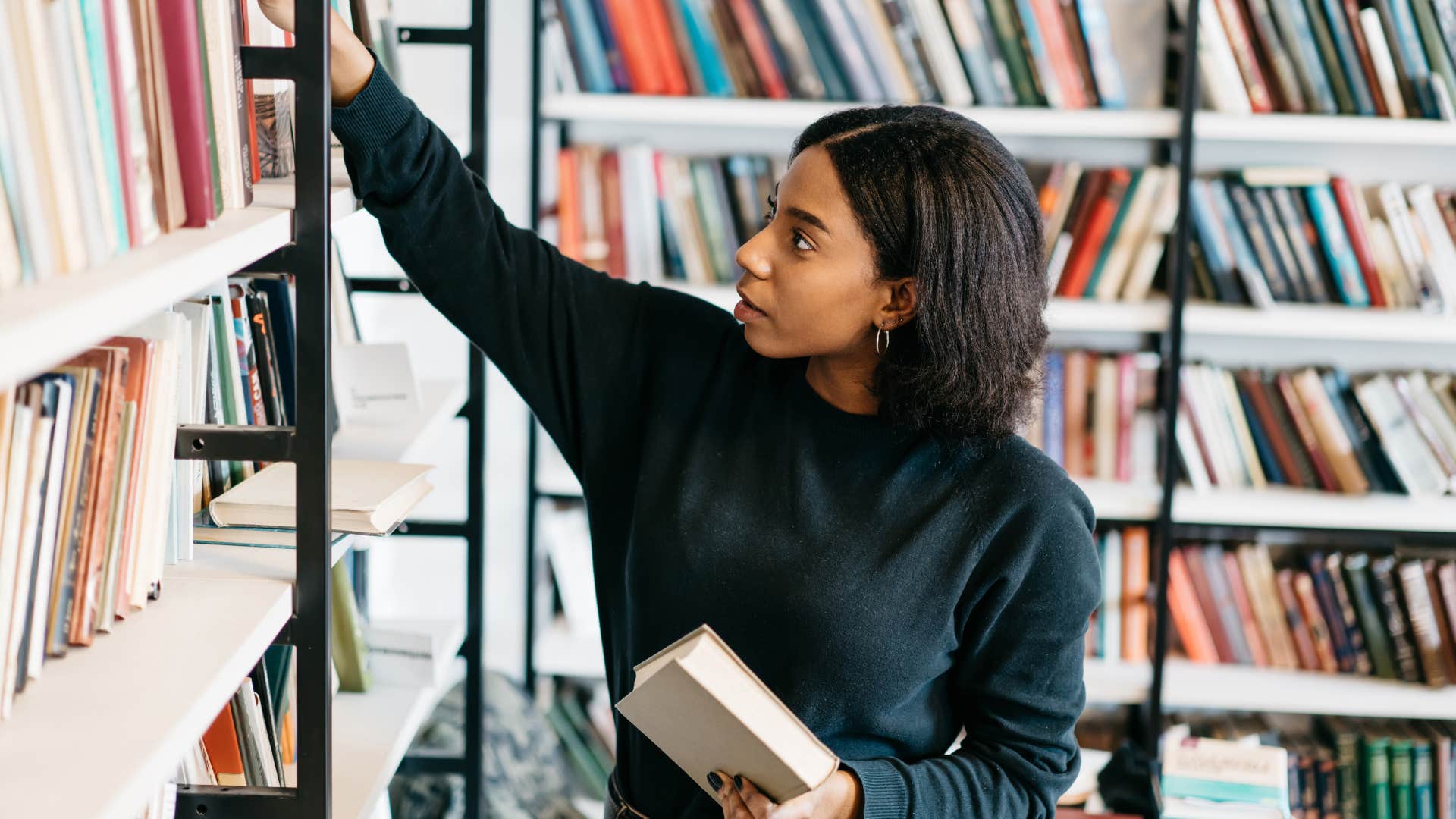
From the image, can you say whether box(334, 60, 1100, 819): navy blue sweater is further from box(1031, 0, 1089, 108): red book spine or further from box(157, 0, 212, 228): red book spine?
box(1031, 0, 1089, 108): red book spine

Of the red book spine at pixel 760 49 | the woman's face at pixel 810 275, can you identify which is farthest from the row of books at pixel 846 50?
the woman's face at pixel 810 275

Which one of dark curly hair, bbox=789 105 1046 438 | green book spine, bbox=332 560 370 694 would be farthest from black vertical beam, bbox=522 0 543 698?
dark curly hair, bbox=789 105 1046 438

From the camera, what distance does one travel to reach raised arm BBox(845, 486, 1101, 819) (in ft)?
3.86

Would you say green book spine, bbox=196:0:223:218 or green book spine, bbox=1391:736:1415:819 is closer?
green book spine, bbox=196:0:223:218

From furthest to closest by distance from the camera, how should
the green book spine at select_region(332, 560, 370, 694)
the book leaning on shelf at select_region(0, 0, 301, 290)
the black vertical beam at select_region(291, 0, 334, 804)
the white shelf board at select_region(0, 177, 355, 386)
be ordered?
the green book spine at select_region(332, 560, 370, 694) < the black vertical beam at select_region(291, 0, 334, 804) < the book leaning on shelf at select_region(0, 0, 301, 290) < the white shelf board at select_region(0, 177, 355, 386)

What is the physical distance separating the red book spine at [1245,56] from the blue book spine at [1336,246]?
182mm

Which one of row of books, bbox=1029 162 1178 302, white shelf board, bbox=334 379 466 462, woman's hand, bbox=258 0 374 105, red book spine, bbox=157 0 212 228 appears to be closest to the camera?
red book spine, bbox=157 0 212 228

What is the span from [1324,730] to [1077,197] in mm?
1192

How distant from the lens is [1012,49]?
2.25 meters

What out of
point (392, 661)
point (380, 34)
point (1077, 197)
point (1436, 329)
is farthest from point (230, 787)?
point (1436, 329)

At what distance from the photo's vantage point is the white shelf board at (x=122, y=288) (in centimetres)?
53

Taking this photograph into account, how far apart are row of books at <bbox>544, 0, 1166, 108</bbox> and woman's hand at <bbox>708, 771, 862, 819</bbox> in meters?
1.46

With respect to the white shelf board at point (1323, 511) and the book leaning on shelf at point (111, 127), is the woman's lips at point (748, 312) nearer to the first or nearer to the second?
the book leaning on shelf at point (111, 127)

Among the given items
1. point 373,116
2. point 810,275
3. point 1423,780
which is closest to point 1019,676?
point 810,275
